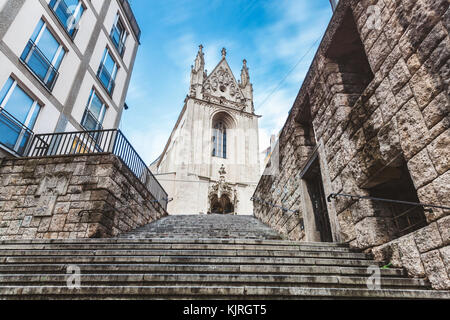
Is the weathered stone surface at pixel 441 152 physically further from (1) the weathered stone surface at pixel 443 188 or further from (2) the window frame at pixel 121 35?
(2) the window frame at pixel 121 35

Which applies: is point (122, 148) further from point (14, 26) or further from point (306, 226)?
point (306, 226)

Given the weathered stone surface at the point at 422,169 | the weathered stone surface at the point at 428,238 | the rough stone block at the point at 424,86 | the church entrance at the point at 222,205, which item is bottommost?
the weathered stone surface at the point at 428,238

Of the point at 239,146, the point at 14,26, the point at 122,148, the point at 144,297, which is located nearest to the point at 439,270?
the point at 144,297

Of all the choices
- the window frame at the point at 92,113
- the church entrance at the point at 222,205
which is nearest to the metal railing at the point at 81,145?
the window frame at the point at 92,113

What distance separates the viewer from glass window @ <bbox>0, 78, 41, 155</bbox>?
6473mm

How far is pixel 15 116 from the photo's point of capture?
6.80 metres

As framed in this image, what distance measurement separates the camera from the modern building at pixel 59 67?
21.9 ft

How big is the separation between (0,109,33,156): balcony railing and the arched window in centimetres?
1490

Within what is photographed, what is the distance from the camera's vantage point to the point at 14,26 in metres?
6.75

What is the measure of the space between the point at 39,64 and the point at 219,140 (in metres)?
15.8

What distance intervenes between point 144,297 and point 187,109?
20.4 m

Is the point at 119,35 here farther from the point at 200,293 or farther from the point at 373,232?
the point at 373,232

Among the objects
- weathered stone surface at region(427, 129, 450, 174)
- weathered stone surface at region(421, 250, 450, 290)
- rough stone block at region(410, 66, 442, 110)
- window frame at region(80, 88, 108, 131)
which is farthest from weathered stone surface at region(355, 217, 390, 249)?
window frame at region(80, 88, 108, 131)
